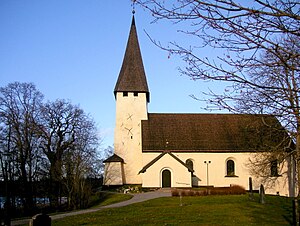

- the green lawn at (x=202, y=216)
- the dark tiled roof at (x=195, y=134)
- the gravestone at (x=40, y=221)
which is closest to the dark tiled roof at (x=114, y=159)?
the dark tiled roof at (x=195, y=134)

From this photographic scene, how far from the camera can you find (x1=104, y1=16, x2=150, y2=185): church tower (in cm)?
4053

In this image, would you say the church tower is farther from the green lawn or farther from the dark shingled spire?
the green lawn

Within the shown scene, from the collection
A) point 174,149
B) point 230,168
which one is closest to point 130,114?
point 174,149

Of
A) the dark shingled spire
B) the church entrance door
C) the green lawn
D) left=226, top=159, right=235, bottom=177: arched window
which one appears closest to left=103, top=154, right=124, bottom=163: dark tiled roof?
the church entrance door

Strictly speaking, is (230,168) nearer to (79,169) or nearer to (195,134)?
(195,134)

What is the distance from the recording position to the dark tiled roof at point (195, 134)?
39062mm

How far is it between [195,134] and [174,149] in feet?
11.4

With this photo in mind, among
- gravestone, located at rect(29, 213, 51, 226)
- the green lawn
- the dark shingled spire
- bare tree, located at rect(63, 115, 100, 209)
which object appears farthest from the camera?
the dark shingled spire

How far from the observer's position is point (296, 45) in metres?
5.23

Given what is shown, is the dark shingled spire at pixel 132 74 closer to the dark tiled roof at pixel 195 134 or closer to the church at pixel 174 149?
the church at pixel 174 149

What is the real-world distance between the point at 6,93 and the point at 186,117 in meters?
19.6

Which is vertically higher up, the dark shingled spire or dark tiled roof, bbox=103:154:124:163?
the dark shingled spire

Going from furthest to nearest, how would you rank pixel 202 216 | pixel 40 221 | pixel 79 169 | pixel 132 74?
pixel 132 74 → pixel 79 169 → pixel 202 216 → pixel 40 221

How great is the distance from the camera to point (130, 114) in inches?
1662
